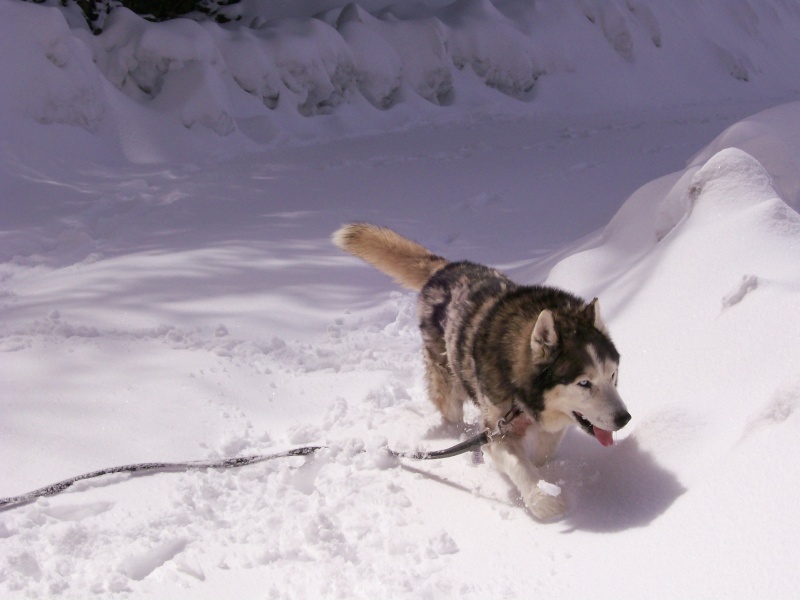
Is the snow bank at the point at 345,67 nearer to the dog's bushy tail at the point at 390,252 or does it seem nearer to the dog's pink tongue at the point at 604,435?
the dog's bushy tail at the point at 390,252

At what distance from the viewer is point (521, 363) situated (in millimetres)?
2932

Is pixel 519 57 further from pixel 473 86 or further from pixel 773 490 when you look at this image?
pixel 773 490

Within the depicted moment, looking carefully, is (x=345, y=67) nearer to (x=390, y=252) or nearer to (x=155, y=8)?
(x=155, y=8)

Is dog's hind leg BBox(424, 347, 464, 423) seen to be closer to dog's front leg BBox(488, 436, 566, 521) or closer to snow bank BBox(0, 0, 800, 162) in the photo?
dog's front leg BBox(488, 436, 566, 521)

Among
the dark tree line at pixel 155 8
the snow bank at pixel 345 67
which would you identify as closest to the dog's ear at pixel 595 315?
the snow bank at pixel 345 67

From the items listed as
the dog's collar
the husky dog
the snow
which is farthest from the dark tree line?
the dog's collar

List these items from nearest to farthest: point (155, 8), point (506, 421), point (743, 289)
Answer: point (506, 421), point (743, 289), point (155, 8)

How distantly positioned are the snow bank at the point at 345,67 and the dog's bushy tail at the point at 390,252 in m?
5.40

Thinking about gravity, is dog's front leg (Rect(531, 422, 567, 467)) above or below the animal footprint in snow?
below

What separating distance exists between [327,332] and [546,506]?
220 cm

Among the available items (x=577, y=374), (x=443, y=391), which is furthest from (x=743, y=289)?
(x=443, y=391)

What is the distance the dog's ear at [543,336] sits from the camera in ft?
9.04

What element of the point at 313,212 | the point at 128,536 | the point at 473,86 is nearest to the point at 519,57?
the point at 473,86

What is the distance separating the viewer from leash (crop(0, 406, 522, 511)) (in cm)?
289
